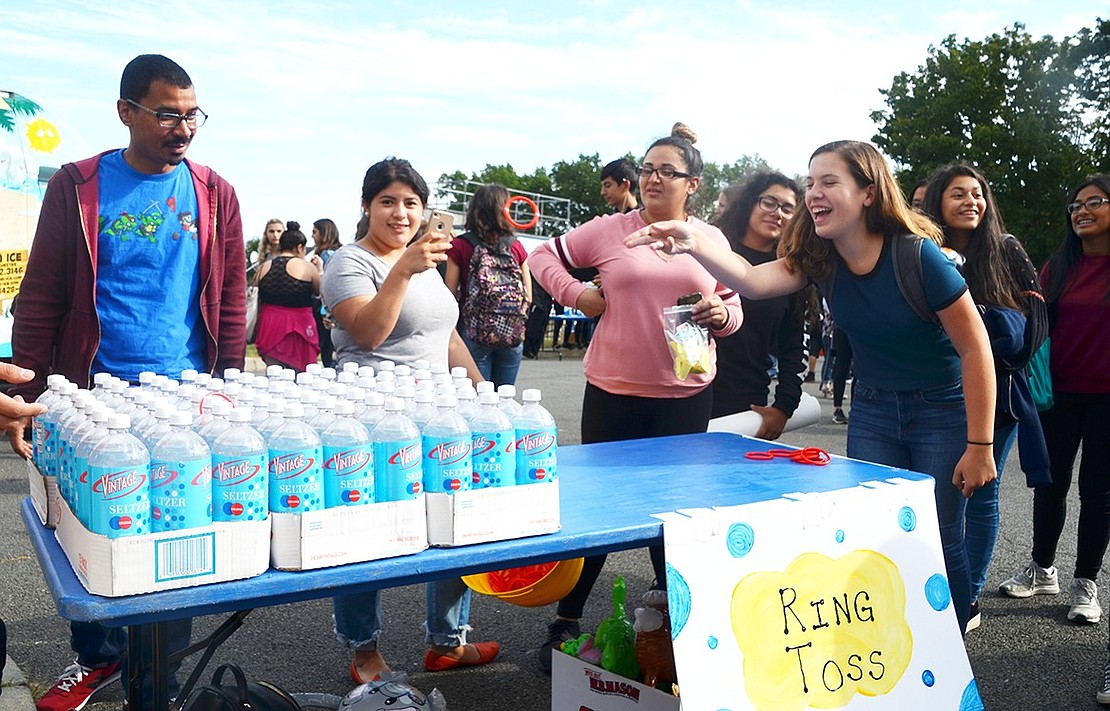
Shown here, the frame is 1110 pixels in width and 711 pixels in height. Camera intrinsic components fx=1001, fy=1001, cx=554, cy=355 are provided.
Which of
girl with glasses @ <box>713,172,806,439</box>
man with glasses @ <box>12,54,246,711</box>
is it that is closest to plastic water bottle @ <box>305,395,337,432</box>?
man with glasses @ <box>12,54,246,711</box>

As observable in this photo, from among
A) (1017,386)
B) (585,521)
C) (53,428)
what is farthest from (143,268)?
(1017,386)

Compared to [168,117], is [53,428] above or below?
below

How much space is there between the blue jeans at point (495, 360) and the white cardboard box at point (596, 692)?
3.09 m

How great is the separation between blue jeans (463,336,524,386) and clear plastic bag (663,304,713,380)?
2423 millimetres

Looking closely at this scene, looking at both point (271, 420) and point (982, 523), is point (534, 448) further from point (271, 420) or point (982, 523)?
point (982, 523)

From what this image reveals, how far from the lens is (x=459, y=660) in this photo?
387 centimetres

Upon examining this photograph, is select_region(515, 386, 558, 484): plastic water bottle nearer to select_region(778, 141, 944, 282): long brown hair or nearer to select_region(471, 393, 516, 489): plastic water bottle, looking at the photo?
select_region(471, 393, 516, 489): plastic water bottle

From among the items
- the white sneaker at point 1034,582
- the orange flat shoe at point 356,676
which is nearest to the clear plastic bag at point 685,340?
the orange flat shoe at point 356,676

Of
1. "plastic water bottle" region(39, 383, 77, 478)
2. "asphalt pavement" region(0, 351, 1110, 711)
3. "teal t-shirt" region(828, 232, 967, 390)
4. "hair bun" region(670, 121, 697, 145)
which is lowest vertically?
"asphalt pavement" region(0, 351, 1110, 711)

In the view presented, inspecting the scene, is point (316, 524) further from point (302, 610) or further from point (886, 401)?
point (302, 610)

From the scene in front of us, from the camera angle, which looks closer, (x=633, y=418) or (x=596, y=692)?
(x=596, y=692)

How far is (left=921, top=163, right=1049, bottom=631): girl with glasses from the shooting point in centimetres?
397

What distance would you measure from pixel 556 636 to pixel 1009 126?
30222mm

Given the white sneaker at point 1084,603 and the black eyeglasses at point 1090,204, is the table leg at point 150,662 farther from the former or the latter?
the black eyeglasses at point 1090,204
